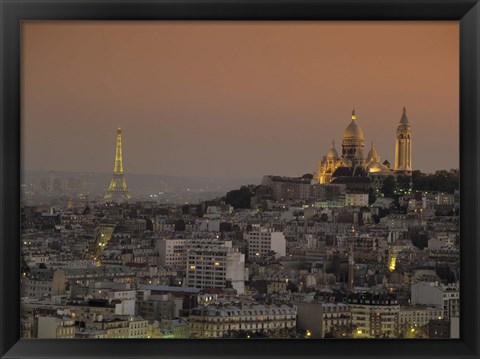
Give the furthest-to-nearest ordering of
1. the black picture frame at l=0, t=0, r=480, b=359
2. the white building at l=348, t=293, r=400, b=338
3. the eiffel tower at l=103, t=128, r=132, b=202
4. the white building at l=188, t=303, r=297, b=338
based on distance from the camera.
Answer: the eiffel tower at l=103, t=128, r=132, b=202, the white building at l=188, t=303, r=297, b=338, the white building at l=348, t=293, r=400, b=338, the black picture frame at l=0, t=0, r=480, b=359

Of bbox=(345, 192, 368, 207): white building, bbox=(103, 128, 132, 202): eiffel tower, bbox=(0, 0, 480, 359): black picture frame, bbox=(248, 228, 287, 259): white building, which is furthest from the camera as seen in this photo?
bbox=(248, 228, 287, 259): white building

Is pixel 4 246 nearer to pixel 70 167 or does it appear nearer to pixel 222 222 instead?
pixel 70 167

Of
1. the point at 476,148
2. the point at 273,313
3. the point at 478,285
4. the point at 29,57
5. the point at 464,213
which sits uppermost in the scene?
the point at 29,57

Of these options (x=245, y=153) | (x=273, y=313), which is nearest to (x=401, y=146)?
(x=245, y=153)

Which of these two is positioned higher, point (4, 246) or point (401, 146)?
point (401, 146)

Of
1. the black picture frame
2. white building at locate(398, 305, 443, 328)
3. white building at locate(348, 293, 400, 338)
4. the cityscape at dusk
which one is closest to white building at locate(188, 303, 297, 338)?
the cityscape at dusk

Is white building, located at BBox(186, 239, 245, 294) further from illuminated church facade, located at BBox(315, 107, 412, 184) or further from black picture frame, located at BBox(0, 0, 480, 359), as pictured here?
black picture frame, located at BBox(0, 0, 480, 359)

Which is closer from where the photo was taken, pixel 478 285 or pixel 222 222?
pixel 478 285
